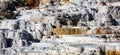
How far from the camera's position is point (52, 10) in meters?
18.6

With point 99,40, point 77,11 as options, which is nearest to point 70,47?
point 99,40

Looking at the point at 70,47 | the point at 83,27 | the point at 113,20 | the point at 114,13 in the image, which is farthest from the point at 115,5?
the point at 70,47

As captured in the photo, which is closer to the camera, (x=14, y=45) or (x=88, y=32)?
(x=14, y=45)

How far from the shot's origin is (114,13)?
17.9 meters

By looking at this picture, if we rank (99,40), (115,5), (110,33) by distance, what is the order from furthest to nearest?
(115,5)
(110,33)
(99,40)

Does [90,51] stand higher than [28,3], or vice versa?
[90,51]

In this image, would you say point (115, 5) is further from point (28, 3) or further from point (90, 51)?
point (90, 51)

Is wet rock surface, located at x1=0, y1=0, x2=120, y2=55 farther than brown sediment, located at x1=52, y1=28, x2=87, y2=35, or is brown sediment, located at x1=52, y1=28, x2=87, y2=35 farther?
brown sediment, located at x1=52, y1=28, x2=87, y2=35

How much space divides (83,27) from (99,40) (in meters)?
2.38

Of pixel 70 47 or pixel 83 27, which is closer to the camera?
pixel 70 47

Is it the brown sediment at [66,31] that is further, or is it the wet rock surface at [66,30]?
the brown sediment at [66,31]

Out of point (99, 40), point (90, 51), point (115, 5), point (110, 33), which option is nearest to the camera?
point (90, 51)

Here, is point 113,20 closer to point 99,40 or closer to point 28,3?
point 99,40

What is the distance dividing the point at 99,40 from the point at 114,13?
575cm
